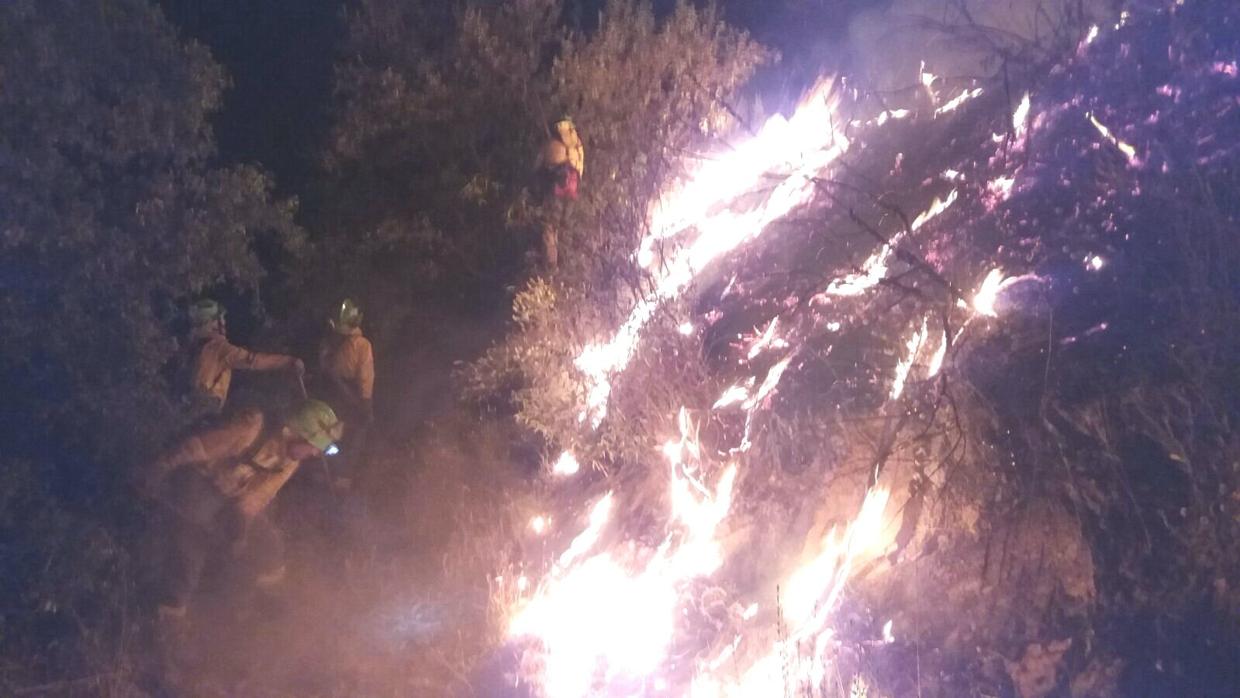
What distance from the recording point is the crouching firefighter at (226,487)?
749 centimetres

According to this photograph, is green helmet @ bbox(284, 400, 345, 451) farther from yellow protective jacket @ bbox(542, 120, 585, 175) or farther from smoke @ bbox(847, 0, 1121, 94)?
smoke @ bbox(847, 0, 1121, 94)

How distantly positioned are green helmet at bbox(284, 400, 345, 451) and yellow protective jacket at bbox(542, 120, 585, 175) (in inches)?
128

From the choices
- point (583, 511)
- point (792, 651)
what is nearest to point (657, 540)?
point (583, 511)

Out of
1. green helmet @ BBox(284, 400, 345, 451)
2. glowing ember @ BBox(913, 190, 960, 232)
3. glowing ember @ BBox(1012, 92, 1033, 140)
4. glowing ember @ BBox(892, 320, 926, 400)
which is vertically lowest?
green helmet @ BBox(284, 400, 345, 451)

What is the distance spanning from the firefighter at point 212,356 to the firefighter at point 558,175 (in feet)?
9.63

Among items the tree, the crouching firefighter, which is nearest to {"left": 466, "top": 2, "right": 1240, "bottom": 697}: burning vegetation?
the crouching firefighter

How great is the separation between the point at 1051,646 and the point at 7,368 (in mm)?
6264

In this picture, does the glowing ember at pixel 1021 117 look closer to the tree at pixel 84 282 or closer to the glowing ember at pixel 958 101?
the glowing ember at pixel 958 101

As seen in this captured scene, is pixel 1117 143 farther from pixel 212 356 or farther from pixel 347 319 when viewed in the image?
pixel 212 356

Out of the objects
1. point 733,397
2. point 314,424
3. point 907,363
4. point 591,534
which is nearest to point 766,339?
point 733,397

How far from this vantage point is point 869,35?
13.6m

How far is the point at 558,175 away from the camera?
9938 mm

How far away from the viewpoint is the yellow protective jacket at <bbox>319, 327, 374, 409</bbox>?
933cm

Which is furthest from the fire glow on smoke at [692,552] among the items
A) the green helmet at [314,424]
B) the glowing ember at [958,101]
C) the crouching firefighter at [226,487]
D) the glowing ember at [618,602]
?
the crouching firefighter at [226,487]
